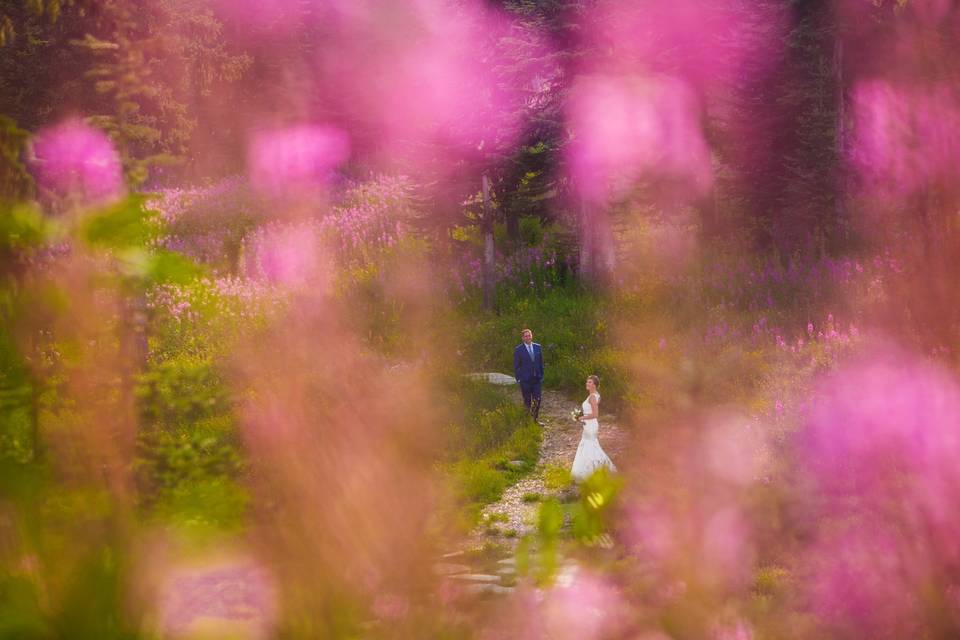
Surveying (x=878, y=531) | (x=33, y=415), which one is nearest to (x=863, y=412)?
(x=878, y=531)

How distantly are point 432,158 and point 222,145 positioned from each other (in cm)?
1938

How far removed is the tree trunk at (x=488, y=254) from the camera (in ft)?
57.6

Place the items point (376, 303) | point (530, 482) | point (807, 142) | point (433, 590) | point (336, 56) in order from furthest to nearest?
point (336, 56) → point (807, 142) → point (376, 303) → point (530, 482) → point (433, 590)

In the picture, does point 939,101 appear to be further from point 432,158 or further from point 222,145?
point 222,145

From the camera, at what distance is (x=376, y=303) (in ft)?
58.3

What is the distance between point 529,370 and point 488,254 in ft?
17.9

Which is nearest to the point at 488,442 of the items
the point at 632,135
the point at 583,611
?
the point at 583,611

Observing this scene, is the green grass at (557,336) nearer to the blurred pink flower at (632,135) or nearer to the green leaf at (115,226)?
the blurred pink flower at (632,135)

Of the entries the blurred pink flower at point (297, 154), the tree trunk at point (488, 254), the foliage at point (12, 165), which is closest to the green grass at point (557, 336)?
the tree trunk at point (488, 254)

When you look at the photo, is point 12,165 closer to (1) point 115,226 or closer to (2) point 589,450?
(1) point 115,226

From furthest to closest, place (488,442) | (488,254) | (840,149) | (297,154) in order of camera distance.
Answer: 1. (297,154)
2. (840,149)
3. (488,254)
4. (488,442)

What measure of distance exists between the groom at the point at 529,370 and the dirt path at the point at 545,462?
47cm

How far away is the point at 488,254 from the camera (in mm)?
17562

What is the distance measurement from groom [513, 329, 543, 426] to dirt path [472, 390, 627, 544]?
0.47 meters
